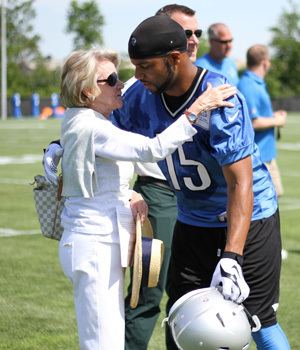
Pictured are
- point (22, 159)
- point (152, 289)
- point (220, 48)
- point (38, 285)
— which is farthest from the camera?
point (22, 159)

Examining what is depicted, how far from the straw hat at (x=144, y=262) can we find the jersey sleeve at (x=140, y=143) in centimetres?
34

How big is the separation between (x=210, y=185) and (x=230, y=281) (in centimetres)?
69

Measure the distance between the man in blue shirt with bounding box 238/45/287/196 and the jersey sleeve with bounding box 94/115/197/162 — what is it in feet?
19.4

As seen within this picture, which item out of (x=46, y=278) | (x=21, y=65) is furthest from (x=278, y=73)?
(x=46, y=278)

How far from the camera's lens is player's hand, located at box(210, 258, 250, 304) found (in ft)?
13.6

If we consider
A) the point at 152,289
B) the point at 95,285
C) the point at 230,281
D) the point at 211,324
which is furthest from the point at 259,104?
the point at 211,324

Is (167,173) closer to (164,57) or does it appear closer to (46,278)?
(164,57)

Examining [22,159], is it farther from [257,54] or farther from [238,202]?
[238,202]

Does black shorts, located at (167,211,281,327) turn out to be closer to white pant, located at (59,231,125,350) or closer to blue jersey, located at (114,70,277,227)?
blue jersey, located at (114,70,277,227)

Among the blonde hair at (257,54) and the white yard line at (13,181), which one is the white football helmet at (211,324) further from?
the white yard line at (13,181)

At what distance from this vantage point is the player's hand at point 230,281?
413 centimetres

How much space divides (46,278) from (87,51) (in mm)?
4146

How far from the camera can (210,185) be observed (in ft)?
15.4

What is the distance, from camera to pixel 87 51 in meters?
4.45
